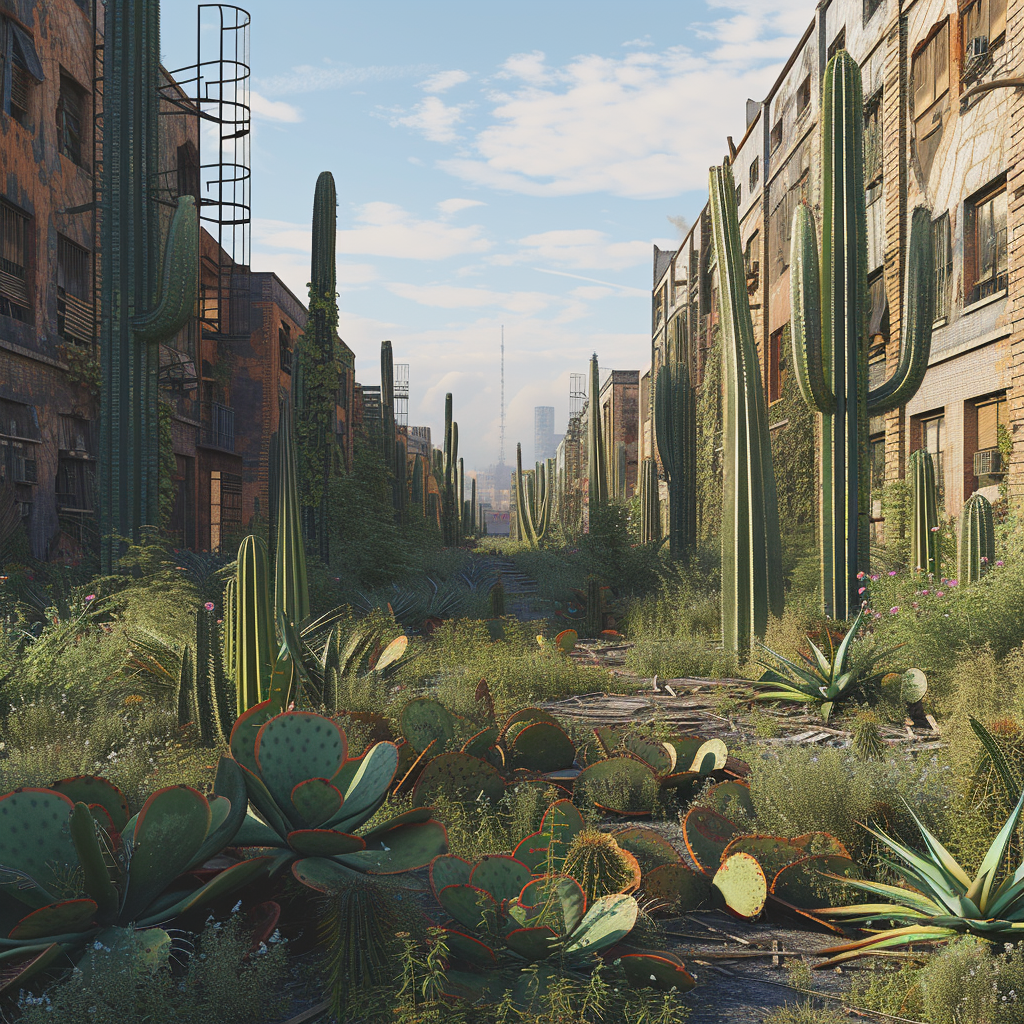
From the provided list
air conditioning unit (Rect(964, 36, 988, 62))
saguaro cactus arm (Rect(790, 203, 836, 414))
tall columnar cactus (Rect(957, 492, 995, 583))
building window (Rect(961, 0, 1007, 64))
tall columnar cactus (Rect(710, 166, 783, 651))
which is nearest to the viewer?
tall columnar cactus (Rect(957, 492, 995, 583))

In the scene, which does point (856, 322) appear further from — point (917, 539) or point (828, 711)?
point (828, 711)

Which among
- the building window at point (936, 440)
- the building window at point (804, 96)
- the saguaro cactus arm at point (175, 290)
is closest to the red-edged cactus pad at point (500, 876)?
the saguaro cactus arm at point (175, 290)

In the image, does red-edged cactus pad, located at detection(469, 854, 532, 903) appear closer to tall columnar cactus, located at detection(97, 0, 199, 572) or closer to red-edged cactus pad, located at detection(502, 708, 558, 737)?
red-edged cactus pad, located at detection(502, 708, 558, 737)

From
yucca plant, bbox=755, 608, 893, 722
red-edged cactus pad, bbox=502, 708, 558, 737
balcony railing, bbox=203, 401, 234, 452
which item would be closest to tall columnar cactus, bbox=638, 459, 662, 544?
balcony railing, bbox=203, 401, 234, 452

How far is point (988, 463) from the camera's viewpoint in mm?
10195

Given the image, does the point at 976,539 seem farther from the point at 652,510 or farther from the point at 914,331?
the point at 652,510

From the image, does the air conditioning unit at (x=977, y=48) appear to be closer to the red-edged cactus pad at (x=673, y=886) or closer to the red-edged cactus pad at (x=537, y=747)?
the red-edged cactus pad at (x=537, y=747)

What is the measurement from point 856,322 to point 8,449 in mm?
10285

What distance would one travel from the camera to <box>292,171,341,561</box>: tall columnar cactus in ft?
40.6

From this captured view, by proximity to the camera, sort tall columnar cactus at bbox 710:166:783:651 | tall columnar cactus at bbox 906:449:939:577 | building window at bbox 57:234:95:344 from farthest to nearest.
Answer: building window at bbox 57:234:95:344
tall columnar cactus at bbox 906:449:939:577
tall columnar cactus at bbox 710:166:783:651

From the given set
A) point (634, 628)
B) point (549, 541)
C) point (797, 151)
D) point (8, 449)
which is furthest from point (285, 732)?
point (549, 541)

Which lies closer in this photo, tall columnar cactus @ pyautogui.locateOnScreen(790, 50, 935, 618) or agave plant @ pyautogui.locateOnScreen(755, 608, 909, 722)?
agave plant @ pyautogui.locateOnScreen(755, 608, 909, 722)

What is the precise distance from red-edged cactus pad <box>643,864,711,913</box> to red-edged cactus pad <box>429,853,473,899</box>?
73cm

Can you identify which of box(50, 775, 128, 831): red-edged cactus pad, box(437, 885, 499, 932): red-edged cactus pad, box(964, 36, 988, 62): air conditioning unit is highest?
box(964, 36, 988, 62): air conditioning unit
